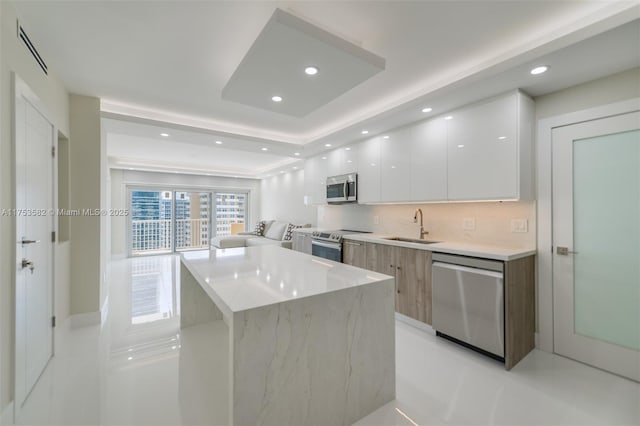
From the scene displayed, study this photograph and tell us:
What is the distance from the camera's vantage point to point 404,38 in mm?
1965

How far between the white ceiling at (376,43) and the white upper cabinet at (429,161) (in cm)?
20

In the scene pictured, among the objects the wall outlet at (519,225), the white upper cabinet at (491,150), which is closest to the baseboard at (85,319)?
the white upper cabinet at (491,150)

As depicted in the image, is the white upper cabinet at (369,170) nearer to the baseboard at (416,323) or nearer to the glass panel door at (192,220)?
the baseboard at (416,323)

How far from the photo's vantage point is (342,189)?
13.8 feet

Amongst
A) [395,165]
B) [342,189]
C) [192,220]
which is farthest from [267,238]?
[395,165]

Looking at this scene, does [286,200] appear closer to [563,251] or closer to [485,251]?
[485,251]

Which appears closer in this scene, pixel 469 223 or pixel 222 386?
pixel 222 386

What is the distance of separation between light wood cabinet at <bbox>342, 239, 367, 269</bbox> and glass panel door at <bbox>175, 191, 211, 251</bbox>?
610 centimetres

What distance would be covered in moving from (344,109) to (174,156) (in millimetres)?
4767

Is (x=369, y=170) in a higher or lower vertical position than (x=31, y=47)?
lower

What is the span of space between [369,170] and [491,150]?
1.62 m

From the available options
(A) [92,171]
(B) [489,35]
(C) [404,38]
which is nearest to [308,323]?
(C) [404,38]

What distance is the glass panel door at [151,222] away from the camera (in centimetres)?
737

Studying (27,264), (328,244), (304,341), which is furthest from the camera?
(328,244)
